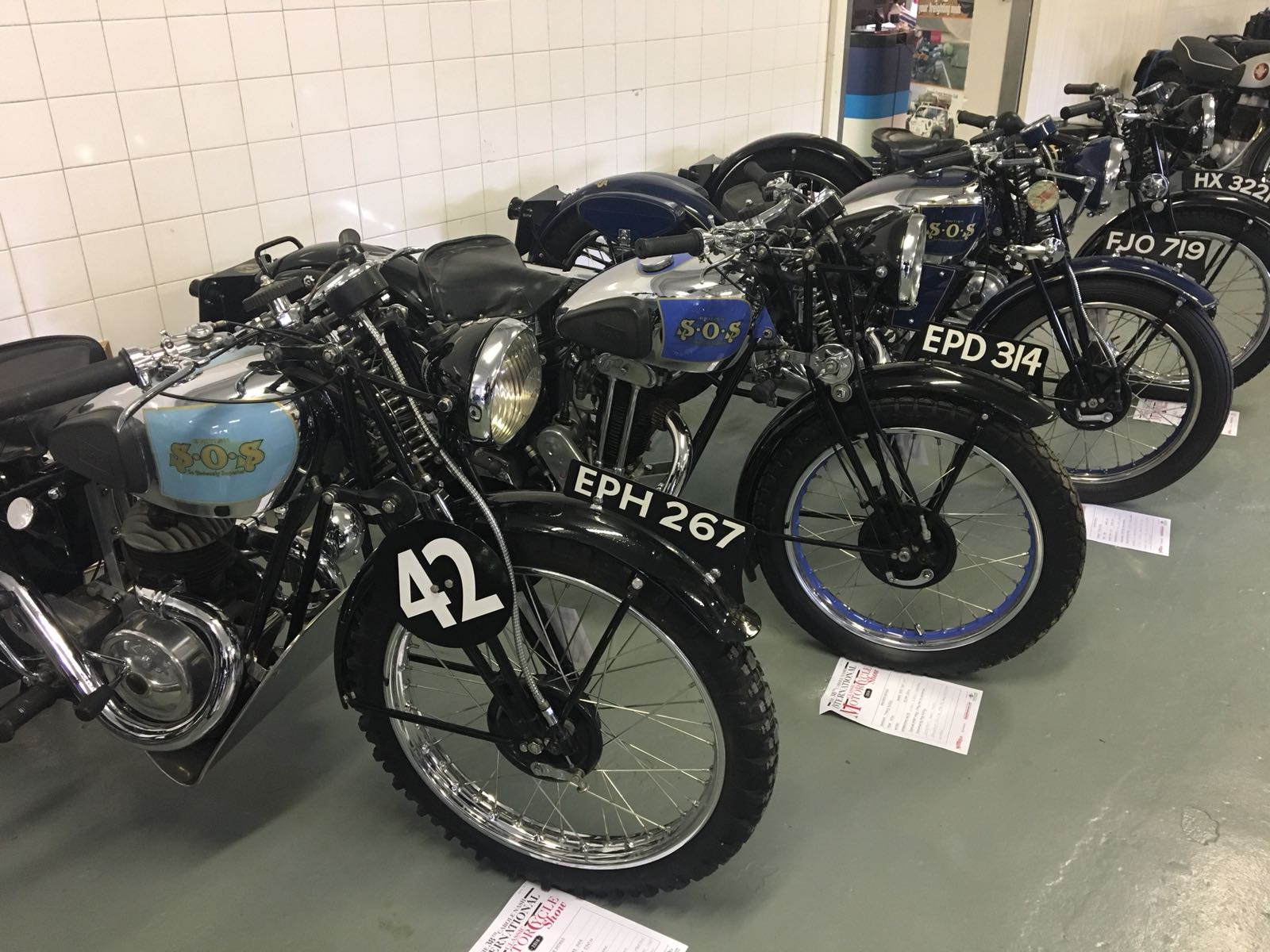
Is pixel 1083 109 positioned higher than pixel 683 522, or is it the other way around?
pixel 1083 109

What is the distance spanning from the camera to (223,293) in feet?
7.89

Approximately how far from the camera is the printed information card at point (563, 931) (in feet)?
5.06

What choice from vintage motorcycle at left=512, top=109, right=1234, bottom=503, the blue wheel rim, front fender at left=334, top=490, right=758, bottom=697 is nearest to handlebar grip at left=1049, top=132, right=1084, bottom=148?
vintage motorcycle at left=512, top=109, right=1234, bottom=503

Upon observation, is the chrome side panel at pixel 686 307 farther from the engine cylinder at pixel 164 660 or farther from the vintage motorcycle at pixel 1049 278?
the engine cylinder at pixel 164 660

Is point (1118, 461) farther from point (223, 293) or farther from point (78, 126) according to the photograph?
point (78, 126)

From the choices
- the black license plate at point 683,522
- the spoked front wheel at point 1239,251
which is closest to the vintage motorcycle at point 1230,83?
the spoked front wheel at point 1239,251

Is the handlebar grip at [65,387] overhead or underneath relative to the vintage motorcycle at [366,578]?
overhead

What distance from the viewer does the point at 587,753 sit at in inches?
59.7

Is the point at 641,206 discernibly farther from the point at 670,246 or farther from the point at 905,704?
the point at 905,704

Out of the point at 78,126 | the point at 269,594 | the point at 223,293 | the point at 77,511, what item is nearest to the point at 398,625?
the point at 269,594

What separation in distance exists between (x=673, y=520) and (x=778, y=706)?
785 millimetres

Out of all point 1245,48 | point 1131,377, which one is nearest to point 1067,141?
point 1131,377

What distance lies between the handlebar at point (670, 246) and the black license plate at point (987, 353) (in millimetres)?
645

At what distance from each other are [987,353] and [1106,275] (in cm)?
76
